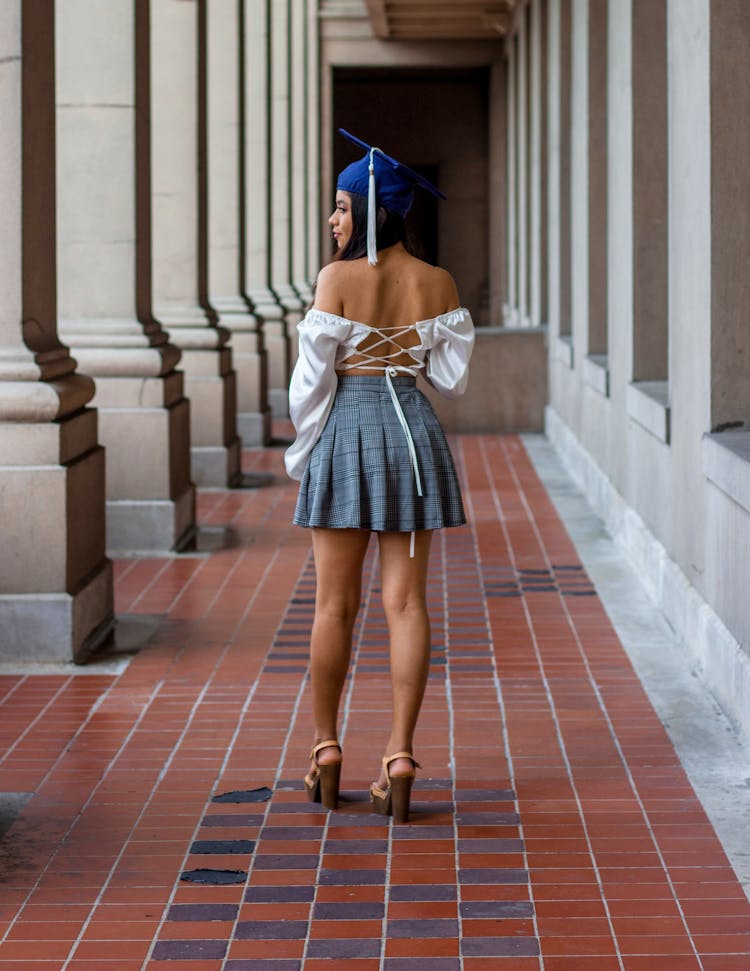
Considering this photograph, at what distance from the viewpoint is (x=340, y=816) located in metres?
4.94

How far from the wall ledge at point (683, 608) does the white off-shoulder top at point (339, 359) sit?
1539 mm

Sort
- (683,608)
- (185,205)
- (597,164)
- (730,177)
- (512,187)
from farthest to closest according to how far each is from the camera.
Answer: (512,187) < (597,164) < (185,205) < (683,608) < (730,177)

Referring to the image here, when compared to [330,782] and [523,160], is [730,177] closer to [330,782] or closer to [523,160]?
[330,782]

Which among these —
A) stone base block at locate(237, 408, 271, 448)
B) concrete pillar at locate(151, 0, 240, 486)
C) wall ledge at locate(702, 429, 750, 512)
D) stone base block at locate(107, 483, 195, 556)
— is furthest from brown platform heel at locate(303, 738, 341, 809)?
stone base block at locate(237, 408, 271, 448)

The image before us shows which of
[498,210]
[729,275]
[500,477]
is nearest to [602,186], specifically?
[500,477]

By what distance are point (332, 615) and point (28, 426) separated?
2401 mm

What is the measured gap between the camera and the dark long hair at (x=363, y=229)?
16.2 ft

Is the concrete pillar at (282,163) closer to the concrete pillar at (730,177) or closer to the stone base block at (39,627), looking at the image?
the stone base block at (39,627)

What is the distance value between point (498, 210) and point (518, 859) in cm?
2571

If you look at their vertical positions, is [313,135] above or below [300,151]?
above

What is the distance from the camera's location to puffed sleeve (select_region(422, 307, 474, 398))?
4969 millimetres

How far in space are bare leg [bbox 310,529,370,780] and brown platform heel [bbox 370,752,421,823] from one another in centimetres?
16

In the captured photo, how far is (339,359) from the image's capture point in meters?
4.94

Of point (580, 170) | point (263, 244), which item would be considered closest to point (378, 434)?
point (580, 170)
